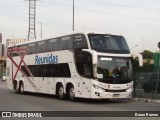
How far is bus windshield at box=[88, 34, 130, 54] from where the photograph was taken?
22516mm

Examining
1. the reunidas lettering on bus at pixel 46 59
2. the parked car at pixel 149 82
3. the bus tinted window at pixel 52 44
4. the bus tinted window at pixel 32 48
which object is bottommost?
the parked car at pixel 149 82

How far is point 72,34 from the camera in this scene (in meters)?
24.2

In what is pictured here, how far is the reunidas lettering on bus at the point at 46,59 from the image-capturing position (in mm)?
26047

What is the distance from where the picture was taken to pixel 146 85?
2677cm

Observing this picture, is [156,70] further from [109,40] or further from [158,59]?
[109,40]

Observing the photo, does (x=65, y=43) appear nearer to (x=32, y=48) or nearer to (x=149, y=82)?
(x=32, y=48)

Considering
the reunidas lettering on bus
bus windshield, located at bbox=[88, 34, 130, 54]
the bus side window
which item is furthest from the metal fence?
the reunidas lettering on bus

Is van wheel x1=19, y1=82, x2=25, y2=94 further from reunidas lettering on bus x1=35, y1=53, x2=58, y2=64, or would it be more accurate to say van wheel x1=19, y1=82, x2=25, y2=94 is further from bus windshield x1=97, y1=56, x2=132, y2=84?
bus windshield x1=97, y1=56, x2=132, y2=84

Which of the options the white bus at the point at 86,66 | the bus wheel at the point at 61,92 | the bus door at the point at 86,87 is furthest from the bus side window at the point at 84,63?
the bus wheel at the point at 61,92

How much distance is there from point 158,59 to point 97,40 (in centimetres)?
463

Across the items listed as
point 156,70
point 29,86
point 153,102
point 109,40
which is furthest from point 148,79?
point 29,86

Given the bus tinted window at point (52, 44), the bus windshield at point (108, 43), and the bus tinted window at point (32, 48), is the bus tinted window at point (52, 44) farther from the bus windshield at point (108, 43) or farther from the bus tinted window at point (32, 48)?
the bus windshield at point (108, 43)

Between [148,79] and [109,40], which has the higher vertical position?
[109,40]

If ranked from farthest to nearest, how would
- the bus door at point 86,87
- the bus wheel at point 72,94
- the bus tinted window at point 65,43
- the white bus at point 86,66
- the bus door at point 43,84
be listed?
the bus door at point 43,84
the bus tinted window at point 65,43
the bus wheel at point 72,94
the bus door at point 86,87
the white bus at point 86,66
